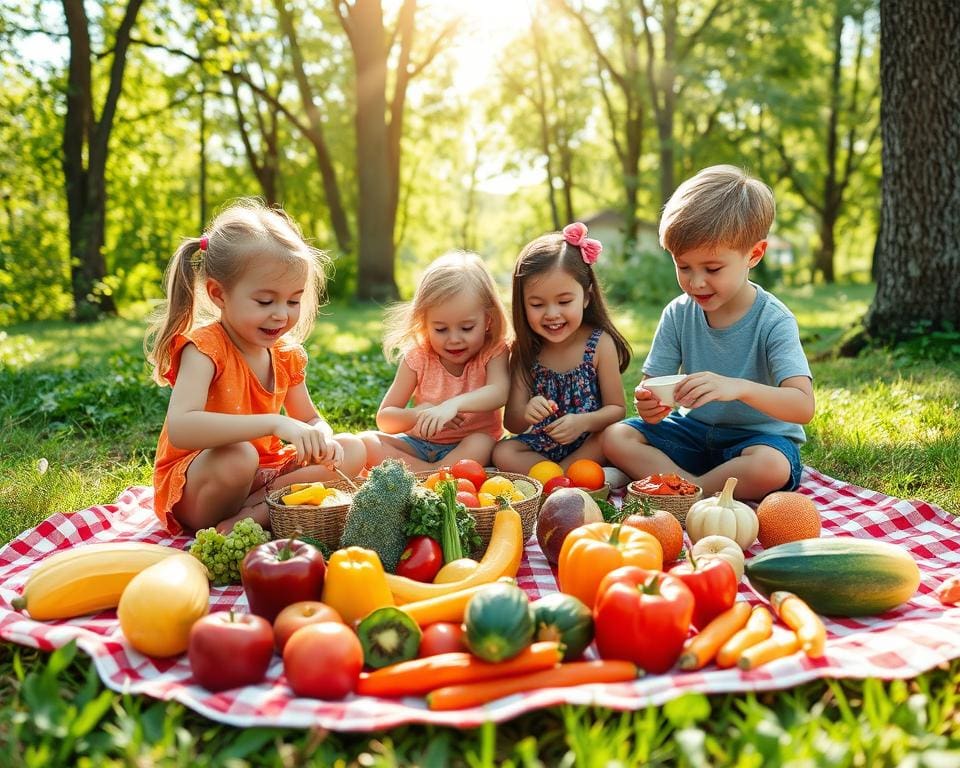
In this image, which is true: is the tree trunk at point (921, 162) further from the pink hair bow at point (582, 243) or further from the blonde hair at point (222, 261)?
the blonde hair at point (222, 261)

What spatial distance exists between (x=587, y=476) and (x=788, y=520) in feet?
3.01

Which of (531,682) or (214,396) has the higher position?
(214,396)

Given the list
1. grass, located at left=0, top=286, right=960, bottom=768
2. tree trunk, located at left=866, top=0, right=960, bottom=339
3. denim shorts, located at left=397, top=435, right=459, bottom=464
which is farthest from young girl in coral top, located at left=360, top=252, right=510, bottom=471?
tree trunk, located at left=866, top=0, right=960, bottom=339

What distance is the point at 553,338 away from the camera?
13.0 ft

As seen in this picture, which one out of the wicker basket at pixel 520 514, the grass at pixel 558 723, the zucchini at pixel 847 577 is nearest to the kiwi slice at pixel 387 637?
the grass at pixel 558 723

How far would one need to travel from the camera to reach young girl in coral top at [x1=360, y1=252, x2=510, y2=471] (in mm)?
3998

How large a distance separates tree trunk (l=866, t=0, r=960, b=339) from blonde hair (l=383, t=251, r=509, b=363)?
12.9 feet

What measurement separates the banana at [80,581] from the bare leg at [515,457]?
2.00 metres

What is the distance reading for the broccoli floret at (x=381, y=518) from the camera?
8.64 feet

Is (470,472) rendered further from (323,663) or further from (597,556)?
(323,663)

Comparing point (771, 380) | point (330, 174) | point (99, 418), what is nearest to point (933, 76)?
point (771, 380)

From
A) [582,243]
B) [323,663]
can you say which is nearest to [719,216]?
[582,243]

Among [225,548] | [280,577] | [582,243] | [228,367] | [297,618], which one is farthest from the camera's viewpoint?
[582,243]

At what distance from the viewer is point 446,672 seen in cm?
195
